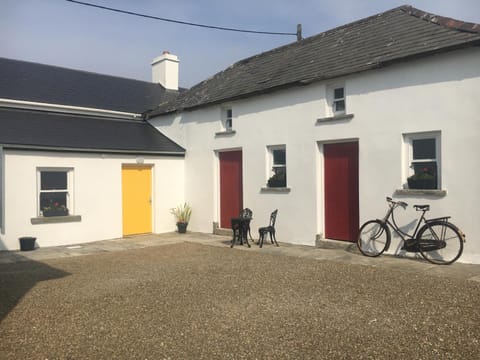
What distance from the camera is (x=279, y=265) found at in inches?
364

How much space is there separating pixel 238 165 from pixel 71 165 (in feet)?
16.9

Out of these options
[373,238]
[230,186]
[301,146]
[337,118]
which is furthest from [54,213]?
[373,238]

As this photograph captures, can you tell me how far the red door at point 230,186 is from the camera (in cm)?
1404

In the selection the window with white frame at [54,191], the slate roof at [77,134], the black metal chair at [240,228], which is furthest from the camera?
the window with white frame at [54,191]

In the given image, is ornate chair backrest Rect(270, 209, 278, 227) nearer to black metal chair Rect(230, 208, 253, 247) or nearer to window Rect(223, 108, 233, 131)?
black metal chair Rect(230, 208, 253, 247)

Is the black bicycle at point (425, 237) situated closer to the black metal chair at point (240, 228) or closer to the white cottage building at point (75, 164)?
the black metal chair at point (240, 228)

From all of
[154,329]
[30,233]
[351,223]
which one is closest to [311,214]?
[351,223]

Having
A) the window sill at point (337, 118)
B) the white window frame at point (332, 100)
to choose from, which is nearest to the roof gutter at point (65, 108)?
the window sill at point (337, 118)

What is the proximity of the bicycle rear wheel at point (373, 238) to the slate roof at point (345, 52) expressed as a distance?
146 inches

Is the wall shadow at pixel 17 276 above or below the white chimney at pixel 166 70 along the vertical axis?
below

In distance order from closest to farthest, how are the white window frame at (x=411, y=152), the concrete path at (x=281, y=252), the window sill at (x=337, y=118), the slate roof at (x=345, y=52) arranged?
the concrete path at (x=281, y=252), the white window frame at (x=411, y=152), the slate roof at (x=345, y=52), the window sill at (x=337, y=118)

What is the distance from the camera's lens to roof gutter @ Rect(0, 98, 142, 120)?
14742 millimetres

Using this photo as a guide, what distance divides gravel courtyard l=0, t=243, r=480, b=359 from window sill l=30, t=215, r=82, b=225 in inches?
126

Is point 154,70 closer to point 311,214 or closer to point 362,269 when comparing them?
point 311,214
